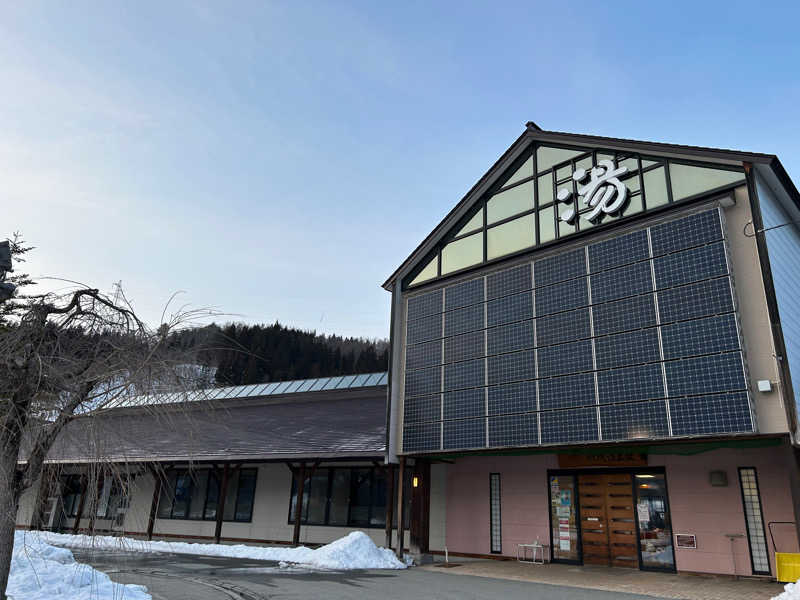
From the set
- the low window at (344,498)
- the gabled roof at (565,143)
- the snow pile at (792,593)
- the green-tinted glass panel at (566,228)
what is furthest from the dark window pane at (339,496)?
the snow pile at (792,593)

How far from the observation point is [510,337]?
14227mm

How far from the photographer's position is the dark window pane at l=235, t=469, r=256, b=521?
68.1ft

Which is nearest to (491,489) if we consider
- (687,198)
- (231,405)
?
(687,198)

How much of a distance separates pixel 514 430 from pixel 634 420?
290cm

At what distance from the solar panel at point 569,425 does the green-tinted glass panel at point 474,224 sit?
5786 mm

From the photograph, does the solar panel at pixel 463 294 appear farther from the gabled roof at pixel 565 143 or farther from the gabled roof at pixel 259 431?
the gabled roof at pixel 259 431

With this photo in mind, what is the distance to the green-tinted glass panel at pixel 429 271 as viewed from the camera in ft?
55.8

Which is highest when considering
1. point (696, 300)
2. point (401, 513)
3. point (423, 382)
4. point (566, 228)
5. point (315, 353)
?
point (315, 353)

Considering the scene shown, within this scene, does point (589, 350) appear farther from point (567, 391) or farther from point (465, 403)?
point (465, 403)

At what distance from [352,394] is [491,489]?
8.98 m

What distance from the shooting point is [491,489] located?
1675 centimetres

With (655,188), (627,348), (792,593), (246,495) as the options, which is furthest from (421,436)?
(246,495)

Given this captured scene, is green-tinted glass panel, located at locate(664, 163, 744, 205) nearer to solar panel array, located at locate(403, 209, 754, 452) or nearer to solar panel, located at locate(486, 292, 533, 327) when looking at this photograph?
solar panel array, located at locate(403, 209, 754, 452)

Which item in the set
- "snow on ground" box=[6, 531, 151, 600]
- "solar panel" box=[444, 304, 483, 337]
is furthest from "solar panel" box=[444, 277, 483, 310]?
"snow on ground" box=[6, 531, 151, 600]
